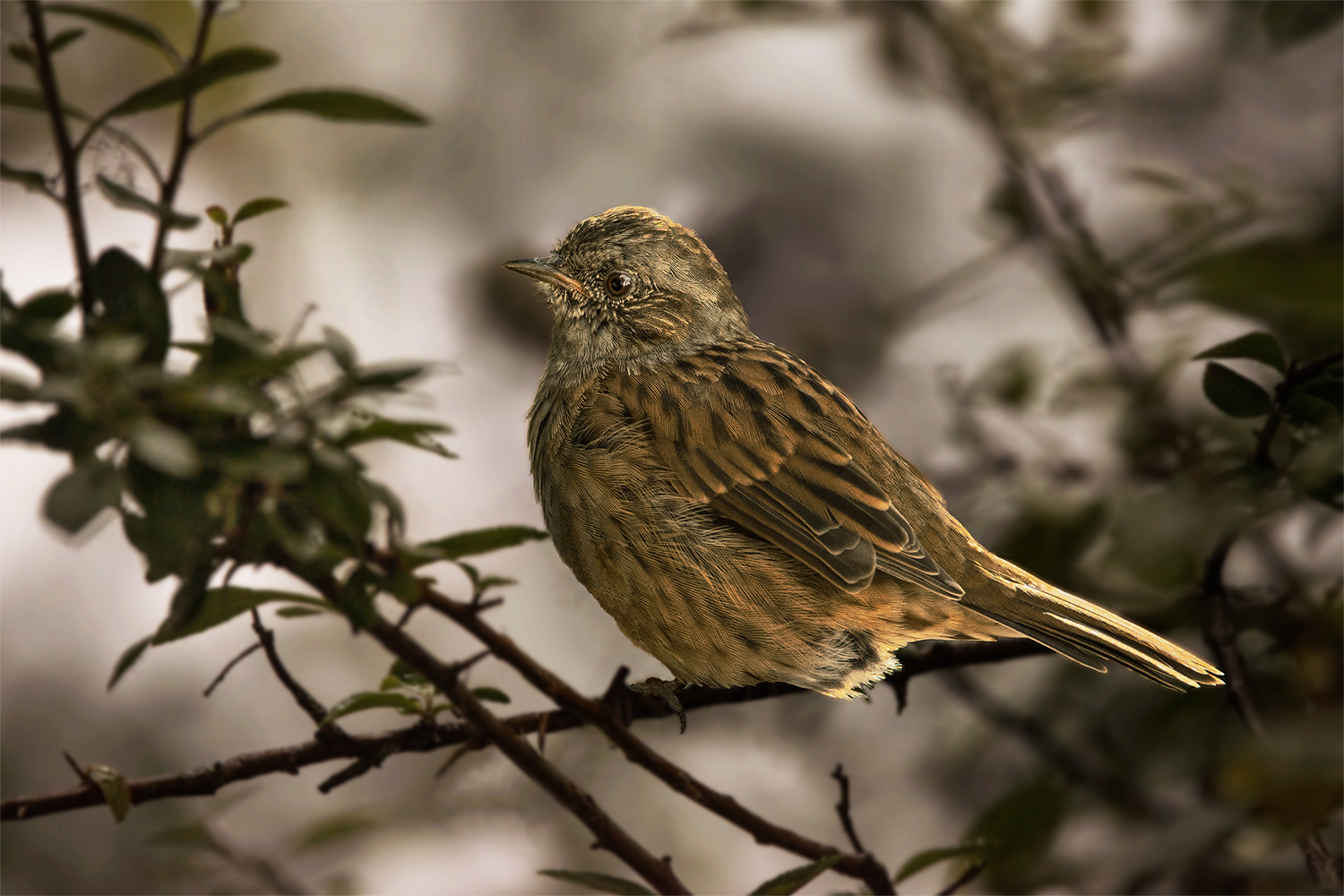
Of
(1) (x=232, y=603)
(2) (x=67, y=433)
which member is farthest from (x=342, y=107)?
(1) (x=232, y=603)

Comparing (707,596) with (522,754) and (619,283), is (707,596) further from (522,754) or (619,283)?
(619,283)

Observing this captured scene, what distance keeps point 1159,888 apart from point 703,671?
3.50ft

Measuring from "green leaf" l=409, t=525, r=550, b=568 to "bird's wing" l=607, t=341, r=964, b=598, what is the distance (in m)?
0.64

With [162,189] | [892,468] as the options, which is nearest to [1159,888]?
[892,468]

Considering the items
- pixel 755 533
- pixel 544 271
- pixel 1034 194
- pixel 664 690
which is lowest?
pixel 664 690

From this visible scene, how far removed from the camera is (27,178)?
1100mm

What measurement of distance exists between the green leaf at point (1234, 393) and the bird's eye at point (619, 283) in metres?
1.15

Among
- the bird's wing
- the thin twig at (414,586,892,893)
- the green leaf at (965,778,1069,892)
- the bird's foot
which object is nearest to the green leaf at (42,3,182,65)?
the thin twig at (414,586,892,893)

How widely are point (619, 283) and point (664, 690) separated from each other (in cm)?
88

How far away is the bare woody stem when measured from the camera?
101 cm

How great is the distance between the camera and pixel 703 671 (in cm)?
205

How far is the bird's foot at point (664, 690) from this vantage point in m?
2.10

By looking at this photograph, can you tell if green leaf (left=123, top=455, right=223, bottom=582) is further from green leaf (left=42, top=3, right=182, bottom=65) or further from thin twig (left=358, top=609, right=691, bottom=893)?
green leaf (left=42, top=3, right=182, bottom=65)

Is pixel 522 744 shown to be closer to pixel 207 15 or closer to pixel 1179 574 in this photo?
pixel 207 15
